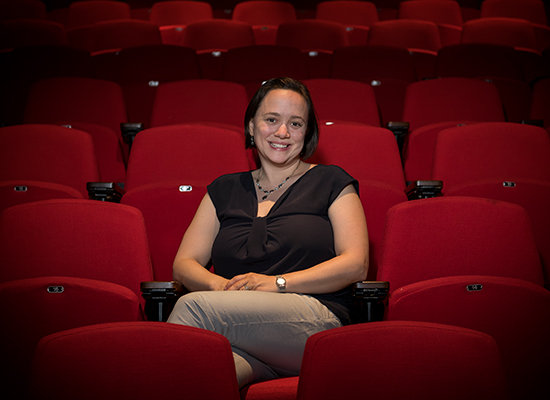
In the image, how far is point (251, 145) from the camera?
1.92 feet

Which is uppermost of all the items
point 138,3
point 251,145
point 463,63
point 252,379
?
point 138,3

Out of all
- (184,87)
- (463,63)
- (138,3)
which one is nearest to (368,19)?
(463,63)

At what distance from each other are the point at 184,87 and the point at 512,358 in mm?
652

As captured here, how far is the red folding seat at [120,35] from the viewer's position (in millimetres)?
1313

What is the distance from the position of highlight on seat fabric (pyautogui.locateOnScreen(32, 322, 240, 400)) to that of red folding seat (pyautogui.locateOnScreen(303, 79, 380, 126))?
2.07 feet

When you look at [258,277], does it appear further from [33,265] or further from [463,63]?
[463,63]

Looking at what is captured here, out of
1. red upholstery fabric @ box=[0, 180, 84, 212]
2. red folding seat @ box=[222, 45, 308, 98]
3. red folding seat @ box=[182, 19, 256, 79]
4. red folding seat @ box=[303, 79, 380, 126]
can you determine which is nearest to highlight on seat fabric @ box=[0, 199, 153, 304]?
red upholstery fabric @ box=[0, 180, 84, 212]

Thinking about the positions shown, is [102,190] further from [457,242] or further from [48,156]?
[457,242]

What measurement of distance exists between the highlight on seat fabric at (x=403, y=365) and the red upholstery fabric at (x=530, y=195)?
0.99 feet

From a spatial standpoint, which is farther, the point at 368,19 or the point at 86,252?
the point at 368,19

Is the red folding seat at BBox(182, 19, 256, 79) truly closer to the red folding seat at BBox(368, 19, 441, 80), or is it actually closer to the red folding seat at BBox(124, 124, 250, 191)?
the red folding seat at BBox(368, 19, 441, 80)

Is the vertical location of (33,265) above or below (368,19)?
below

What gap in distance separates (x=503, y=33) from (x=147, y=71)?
3.07 ft

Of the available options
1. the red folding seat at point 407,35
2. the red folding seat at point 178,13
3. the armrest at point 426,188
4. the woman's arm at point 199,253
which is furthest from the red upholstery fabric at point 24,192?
the red folding seat at point 178,13
